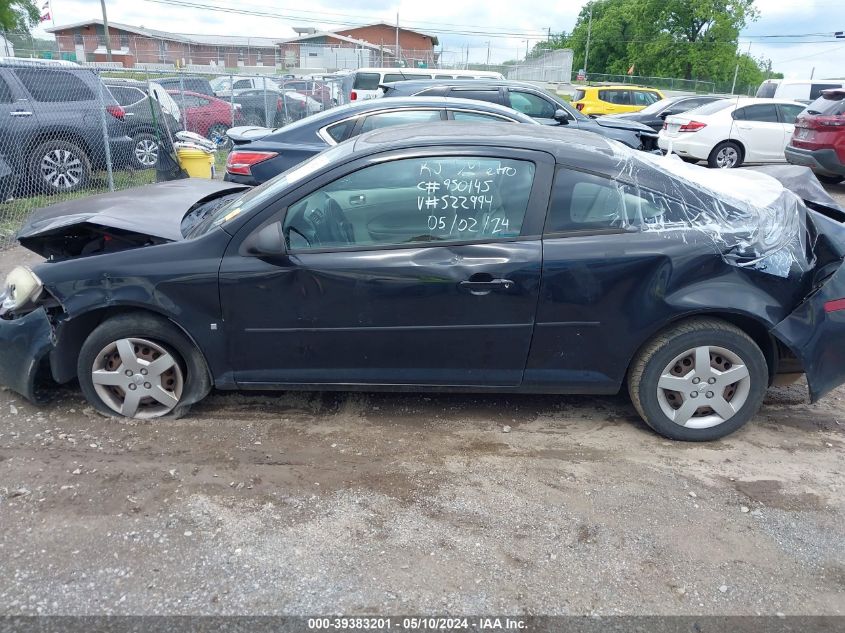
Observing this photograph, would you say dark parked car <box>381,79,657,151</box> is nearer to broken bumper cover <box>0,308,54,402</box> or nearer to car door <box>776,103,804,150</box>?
car door <box>776,103,804,150</box>

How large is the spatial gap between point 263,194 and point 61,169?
7285mm

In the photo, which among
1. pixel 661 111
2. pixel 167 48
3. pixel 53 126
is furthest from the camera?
pixel 167 48

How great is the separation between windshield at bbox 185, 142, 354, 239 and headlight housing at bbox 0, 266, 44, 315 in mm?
815

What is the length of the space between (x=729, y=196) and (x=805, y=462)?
59.1 inches

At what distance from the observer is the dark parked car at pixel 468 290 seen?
336 cm

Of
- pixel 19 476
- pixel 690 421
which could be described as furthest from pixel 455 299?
pixel 19 476

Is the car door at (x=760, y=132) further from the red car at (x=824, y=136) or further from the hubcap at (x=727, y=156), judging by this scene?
the red car at (x=824, y=136)

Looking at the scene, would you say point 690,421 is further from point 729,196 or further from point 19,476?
point 19,476

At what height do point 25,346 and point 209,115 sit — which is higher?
point 209,115

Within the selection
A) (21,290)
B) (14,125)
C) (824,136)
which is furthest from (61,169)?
(824,136)

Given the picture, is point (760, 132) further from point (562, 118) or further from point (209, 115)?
point (209, 115)

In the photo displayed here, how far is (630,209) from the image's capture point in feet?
11.3

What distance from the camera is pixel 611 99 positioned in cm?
2227

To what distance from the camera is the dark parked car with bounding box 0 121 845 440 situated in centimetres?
336
